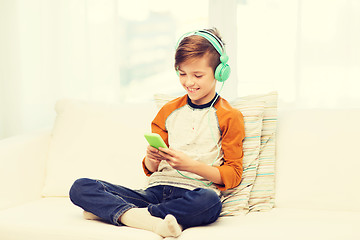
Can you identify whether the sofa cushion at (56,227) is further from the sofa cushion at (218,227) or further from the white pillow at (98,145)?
the white pillow at (98,145)

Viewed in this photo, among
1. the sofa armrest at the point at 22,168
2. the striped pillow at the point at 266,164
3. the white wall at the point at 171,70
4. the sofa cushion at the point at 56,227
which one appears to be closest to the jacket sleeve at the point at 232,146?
the striped pillow at the point at 266,164

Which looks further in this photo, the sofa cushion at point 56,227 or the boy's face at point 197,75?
the boy's face at point 197,75

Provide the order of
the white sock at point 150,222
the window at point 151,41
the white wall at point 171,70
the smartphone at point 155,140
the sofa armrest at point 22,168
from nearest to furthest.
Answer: the white sock at point 150,222
the smartphone at point 155,140
the sofa armrest at point 22,168
the white wall at point 171,70
the window at point 151,41

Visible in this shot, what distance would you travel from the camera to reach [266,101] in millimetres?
1962

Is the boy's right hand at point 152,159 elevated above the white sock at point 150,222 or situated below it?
above

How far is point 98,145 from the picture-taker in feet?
7.04

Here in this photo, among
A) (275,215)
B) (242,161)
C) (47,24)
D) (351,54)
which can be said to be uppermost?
(47,24)

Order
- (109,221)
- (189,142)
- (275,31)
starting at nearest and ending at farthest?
(109,221) → (189,142) → (275,31)

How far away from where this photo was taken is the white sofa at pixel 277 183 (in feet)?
5.22

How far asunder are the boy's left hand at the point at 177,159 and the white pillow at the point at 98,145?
363 mm

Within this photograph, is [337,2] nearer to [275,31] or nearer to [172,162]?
[275,31]

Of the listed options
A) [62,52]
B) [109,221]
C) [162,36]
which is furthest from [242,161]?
[62,52]

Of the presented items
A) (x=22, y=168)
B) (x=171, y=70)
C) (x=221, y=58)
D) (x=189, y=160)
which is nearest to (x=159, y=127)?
(x=189, y=160)

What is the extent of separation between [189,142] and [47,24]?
1366 mm
